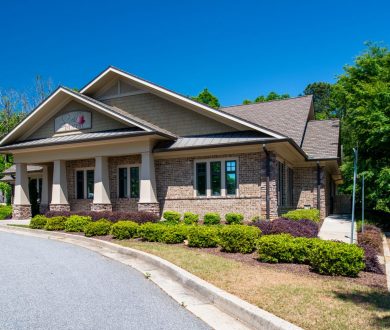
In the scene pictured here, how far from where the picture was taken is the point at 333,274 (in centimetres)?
827

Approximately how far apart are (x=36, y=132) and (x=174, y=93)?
864 cm

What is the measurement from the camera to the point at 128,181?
2144cm

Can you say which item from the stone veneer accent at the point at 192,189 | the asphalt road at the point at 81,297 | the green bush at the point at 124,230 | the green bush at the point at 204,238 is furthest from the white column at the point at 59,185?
the green bush at the point at 204,238

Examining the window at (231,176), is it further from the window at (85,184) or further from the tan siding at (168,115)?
the window at (85,184)

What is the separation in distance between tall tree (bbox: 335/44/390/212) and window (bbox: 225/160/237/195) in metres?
6.84

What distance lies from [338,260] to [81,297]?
4887mm

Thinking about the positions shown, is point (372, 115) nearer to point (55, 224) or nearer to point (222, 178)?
point (222, 178)

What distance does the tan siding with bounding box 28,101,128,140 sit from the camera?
2094 cm

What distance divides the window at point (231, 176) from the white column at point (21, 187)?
1187cm

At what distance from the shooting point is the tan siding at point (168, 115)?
781 inches

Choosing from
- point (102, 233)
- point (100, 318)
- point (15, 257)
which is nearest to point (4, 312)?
point (100, 318)

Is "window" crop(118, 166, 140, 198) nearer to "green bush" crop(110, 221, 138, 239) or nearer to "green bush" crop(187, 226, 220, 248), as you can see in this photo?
"green bush" crop(110, 221, 138, 239)

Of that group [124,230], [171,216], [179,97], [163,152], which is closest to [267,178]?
[171,216]

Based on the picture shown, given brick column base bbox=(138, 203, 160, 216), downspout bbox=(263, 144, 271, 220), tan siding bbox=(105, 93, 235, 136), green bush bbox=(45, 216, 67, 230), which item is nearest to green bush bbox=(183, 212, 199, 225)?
brick column base bbox=(138, 203, 160, 216)
